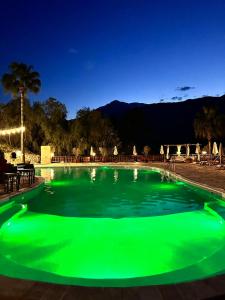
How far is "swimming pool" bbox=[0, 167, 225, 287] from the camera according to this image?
16.8 ft

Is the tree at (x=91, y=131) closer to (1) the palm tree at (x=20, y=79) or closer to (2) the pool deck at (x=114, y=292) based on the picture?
(1) the palm tree at (x=20, y=79)

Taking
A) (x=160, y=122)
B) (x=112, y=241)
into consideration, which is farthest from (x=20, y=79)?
(x=160, y=122)

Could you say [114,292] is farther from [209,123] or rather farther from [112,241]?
[209,123]

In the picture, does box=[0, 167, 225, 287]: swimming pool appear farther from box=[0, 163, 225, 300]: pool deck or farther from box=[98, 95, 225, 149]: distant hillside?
box=[98, 95, 225, 149]: distant hillside

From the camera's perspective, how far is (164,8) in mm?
22516

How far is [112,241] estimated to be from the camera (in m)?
6.98

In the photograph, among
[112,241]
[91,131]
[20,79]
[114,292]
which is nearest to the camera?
[114,292]

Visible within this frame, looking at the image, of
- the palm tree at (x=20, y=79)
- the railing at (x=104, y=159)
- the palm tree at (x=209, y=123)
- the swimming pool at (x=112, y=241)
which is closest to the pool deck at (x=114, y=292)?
the swimming pool at (x=112, y=241)

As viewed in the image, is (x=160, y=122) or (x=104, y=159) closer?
(x=104, y=159)

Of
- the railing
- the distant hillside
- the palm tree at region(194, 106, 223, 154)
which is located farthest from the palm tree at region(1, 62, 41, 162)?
the distant hillside

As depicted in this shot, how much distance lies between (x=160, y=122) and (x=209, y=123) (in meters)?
65.1

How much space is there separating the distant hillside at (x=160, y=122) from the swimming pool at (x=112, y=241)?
44.9 m

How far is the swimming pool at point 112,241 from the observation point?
5.13 m

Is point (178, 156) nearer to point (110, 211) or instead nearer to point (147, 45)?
point (147, 45)
